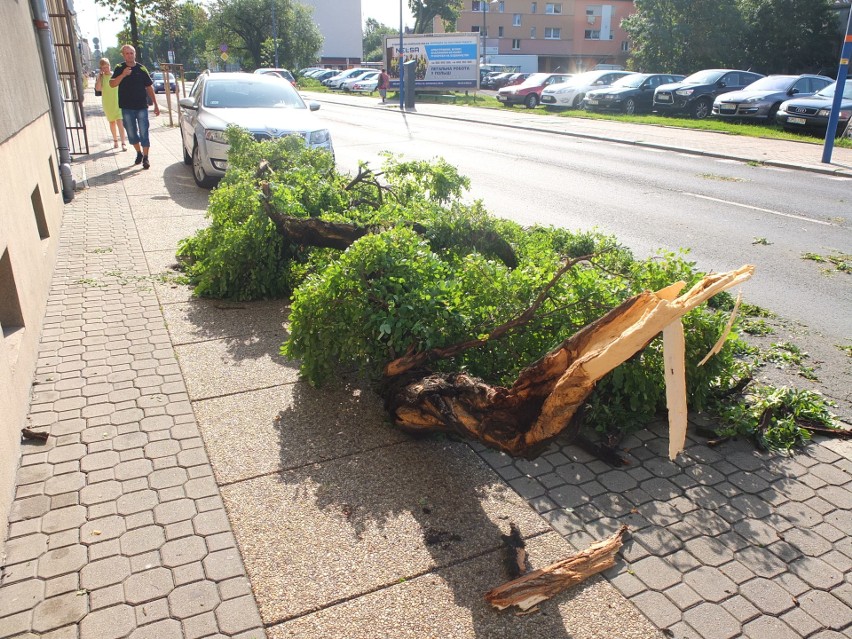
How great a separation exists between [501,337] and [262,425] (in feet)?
4.94

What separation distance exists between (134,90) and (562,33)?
7538cm

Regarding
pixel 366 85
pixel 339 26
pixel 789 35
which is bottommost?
pixel 366 85

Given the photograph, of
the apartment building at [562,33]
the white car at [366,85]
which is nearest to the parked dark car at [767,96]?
the white car at [366,85]

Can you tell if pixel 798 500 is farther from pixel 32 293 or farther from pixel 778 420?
pixel 32 293

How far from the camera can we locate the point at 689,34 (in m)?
39.2

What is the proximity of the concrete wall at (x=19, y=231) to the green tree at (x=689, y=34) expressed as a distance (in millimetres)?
37794

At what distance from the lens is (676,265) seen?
4781 millimetres

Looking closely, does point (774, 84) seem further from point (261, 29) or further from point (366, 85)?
point (261, 29)

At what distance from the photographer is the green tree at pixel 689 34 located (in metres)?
38.6

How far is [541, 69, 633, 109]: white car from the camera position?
31.2m

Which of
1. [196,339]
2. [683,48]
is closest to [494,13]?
[683,48]

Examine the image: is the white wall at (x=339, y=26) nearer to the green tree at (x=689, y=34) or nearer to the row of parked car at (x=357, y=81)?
the row of parked car at (x=357, y=81)

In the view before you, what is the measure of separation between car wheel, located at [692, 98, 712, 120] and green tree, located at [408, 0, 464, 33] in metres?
A: 55.4

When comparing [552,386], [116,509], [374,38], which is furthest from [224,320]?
[374,38]
